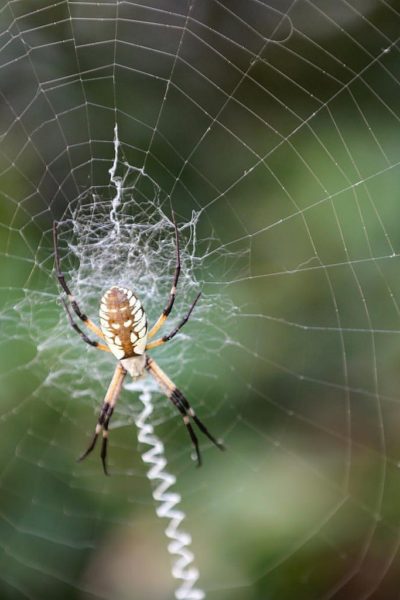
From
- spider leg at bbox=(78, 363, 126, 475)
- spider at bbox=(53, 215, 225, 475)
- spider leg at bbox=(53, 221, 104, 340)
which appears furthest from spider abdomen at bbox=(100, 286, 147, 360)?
spider leg at bbox=(78, 363, 126, 475)

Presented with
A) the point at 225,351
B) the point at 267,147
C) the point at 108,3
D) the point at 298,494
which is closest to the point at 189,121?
the point at 267,147

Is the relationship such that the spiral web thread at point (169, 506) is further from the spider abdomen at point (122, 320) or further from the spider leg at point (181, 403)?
the spider abdomen at point (122, 320)

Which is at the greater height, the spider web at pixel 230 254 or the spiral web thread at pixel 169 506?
the spider web at pixel 230 254

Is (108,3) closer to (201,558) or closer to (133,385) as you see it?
(133,385)

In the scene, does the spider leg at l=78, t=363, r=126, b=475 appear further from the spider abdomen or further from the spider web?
the spider abdomen

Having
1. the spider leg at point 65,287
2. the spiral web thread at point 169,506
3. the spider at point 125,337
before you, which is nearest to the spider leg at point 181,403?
the spider at point 125,337

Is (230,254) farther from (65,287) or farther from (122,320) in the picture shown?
(65,287)
